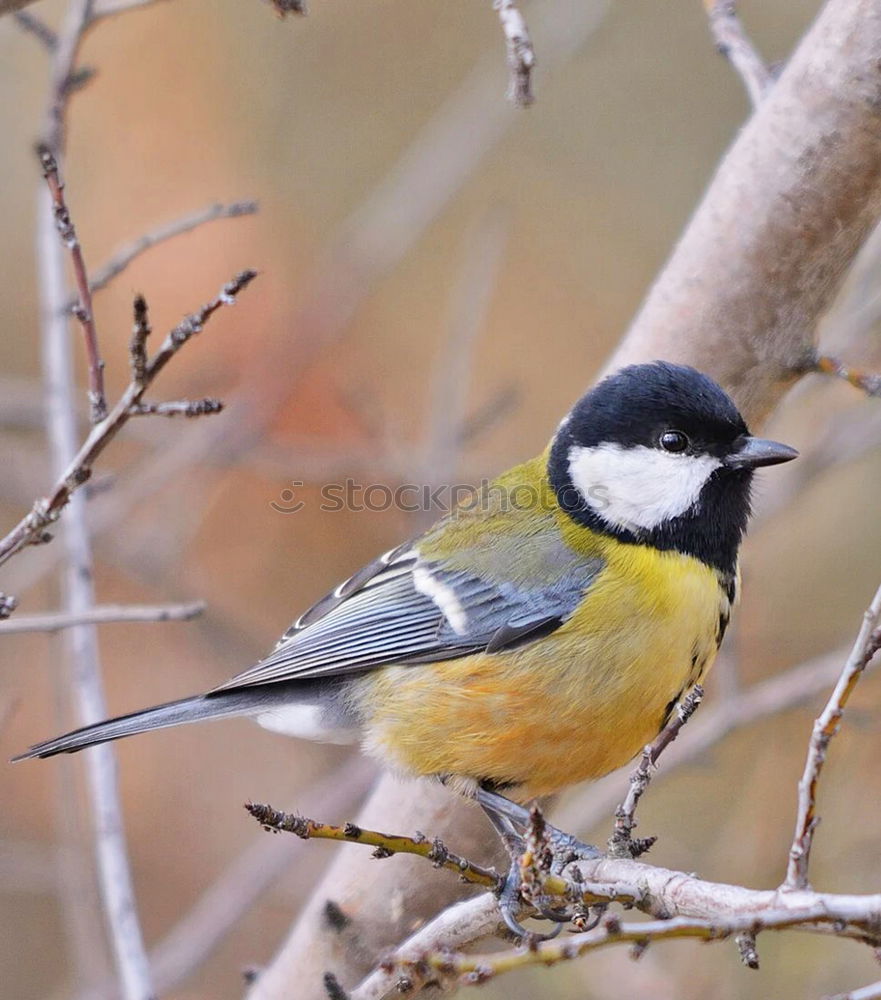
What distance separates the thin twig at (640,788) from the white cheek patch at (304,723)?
36.7 inches

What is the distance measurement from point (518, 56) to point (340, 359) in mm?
3437

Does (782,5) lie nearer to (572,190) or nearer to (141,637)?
(572,190)

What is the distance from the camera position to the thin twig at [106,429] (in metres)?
1.53

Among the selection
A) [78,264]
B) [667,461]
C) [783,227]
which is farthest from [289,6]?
[667,461]

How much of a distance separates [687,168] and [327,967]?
12.7 feet

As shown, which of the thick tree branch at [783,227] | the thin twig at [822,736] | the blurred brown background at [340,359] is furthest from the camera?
the blurred brown background at [340,359]


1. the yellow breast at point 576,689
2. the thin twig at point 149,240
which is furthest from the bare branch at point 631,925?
the thin twig at point 149,240

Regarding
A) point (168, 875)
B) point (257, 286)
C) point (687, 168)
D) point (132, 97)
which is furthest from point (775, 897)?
point (132, 97)

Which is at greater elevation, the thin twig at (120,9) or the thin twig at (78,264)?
the thin twig at (120,9)

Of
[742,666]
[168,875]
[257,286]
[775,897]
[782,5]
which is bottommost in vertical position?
[168,875]

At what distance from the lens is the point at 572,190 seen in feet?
17.6

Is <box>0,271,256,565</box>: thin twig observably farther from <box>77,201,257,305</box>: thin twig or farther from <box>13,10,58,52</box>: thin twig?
<box>13,10,58,52</box>: thin twig

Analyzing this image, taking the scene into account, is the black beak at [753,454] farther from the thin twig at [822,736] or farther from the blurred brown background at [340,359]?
the thin twig at [822,736]

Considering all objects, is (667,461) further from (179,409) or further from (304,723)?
(179,409)
